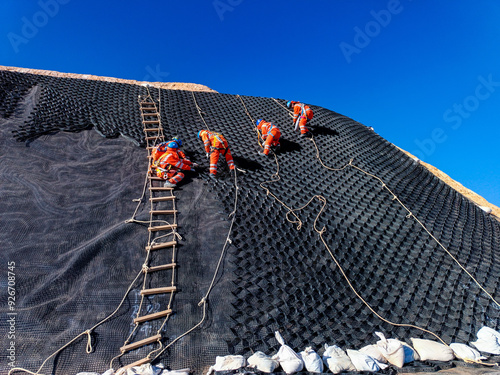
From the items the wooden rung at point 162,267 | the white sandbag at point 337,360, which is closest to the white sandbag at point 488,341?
the white sandbag at point 337,360

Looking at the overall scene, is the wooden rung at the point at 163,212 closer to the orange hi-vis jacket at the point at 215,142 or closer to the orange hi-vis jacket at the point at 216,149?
the orange hi-vis jacket at the point at 216,149

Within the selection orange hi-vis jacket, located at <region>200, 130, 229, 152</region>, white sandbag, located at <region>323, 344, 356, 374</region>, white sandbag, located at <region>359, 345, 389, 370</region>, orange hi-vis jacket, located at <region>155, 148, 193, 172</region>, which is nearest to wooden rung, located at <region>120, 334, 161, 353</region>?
white sandbag, located at <region>323, 344, 356, 374</region>

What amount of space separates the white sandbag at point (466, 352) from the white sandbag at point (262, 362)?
185 centimetres

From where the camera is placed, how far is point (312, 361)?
236 cm

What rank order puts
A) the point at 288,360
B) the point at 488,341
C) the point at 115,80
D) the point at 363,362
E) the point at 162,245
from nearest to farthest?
1. the point at 288,360
2. the point at 363,362
3. the point at 488,341
4. the point at 162,245
5. the point at 115,80

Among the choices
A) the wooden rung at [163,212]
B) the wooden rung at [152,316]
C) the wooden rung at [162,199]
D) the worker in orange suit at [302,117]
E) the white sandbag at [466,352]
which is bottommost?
the white sandbag at [466,352]

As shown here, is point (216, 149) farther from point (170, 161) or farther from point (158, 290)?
point (158, 290)

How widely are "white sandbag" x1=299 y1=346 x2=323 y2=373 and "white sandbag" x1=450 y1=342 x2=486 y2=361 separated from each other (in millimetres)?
1476

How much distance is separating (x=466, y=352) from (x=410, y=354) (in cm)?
62

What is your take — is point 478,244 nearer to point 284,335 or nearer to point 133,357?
point 284,335

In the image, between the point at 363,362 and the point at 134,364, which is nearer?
the point at 134,364

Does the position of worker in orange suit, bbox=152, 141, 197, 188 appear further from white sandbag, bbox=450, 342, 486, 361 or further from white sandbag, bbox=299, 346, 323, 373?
white sandbag, bbox=450, 342, 486, 361

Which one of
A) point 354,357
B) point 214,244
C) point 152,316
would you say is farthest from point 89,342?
point 354,357

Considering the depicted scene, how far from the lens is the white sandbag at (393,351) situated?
252 centimetres
